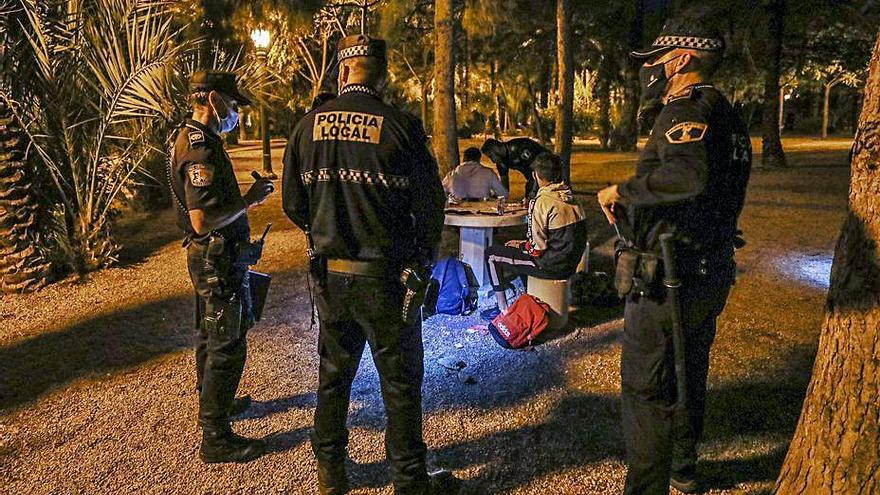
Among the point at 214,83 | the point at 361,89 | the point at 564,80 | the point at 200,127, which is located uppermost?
the point at 564,80

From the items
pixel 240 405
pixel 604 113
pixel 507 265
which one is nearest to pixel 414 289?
pixel 240 405

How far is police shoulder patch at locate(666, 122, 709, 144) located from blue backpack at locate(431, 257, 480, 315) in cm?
358

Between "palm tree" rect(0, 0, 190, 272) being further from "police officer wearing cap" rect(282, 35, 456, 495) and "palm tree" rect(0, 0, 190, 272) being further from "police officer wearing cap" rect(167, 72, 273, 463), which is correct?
"police officer wearing cap" rect(282, 35, 456, 495)

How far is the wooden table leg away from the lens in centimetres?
667

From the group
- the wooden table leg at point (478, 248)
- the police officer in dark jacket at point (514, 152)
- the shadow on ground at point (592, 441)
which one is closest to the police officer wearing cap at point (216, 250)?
the shadow on ground at point (592, 441)

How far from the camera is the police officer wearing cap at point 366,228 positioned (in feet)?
9.23

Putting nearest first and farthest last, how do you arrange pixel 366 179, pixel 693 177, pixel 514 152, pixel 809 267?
1. pixel 693 177
2. pixel 366 179
3. pixel 809 267
4. pixel 514 152

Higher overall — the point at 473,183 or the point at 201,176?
the point at 201,176

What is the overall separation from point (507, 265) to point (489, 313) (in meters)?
0.57

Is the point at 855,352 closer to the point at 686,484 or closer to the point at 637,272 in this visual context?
the point at 637,272

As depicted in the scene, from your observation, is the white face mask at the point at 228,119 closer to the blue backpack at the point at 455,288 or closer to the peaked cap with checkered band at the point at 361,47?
the peaked cap with checkered band at the point at 361,47

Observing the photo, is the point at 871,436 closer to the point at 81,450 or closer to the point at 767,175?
the point at 81,450

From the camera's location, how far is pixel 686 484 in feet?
10.3

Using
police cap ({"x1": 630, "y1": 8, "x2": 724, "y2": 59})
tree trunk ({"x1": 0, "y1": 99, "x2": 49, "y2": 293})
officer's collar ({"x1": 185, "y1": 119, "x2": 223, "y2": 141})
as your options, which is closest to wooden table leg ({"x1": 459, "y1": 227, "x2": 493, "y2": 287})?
officer's collar ({"x1": 185, "y1": 119, "x2": 223, "y2": 141})
